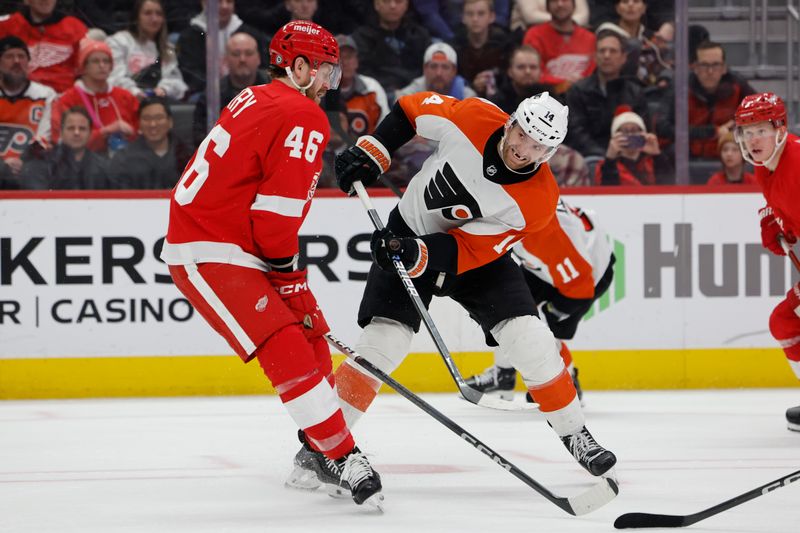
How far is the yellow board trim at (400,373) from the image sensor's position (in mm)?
5309

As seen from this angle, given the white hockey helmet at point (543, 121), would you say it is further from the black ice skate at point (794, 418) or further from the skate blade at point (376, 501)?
the black ice skate at point (794, 418)

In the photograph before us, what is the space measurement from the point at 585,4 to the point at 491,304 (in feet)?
9.67

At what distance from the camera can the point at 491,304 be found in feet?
10.9

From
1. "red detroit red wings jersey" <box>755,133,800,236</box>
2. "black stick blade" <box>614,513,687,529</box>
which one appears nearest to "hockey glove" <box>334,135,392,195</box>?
"black stick blade" <box>614,513,687,529</box>

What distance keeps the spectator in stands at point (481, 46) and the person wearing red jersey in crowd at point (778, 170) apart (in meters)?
1.70

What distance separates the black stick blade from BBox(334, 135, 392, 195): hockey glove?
120 cm

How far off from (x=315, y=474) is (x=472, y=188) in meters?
0.85

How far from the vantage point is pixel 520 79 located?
227 inches

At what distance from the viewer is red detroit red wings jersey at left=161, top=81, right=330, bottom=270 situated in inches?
112

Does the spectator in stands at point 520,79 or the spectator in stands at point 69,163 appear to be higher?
the spectator in stands at point 520,79

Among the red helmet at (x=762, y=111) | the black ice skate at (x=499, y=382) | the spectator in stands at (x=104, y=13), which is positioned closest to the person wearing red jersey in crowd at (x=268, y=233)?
the red helmet at (x=762, y=111)

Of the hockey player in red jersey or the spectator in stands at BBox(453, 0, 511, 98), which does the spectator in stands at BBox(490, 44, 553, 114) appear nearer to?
the spectator in stands at BBox(453, 0, 511, 98)

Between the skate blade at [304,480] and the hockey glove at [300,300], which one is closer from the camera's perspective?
the hockey glove at [300,300]

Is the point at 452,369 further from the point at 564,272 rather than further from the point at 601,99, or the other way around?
the point at 601,99
